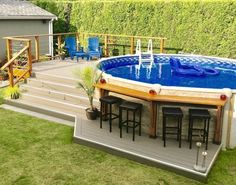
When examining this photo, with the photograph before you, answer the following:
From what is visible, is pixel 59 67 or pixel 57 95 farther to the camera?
pixel 59 67

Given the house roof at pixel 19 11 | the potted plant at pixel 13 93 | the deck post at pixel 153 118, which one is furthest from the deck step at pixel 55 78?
the house roof at pixel 19 11

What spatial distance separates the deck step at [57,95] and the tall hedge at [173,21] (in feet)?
28.5

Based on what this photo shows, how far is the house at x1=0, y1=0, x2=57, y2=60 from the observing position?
57.1ft

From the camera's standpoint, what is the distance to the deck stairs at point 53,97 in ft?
33.4

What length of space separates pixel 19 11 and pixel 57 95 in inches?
395

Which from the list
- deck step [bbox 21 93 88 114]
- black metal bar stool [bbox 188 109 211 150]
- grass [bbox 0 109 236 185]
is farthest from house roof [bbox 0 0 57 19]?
black metal bar stool [bbox 188 109 211 150]

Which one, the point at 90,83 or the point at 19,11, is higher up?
the point at 19,11

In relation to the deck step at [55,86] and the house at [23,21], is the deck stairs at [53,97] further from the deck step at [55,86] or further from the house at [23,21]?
the house at [23,21]

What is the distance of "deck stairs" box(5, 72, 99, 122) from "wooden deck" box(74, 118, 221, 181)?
1.45m

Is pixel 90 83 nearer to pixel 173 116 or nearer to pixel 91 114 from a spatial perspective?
pixel 91 114

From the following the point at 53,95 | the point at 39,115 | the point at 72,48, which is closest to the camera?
the point at 39,115

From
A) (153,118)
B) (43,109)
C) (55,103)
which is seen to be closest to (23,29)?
(55,103)

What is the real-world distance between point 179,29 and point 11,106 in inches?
409

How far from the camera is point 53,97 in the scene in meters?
11.2
